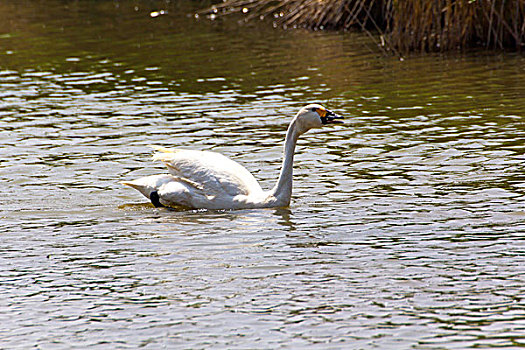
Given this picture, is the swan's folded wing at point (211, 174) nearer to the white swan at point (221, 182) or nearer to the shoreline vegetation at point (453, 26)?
the white swan at point (221, 182)

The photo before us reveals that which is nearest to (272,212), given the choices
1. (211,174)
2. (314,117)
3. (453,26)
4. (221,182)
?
(221,182)

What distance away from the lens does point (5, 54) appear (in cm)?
2484

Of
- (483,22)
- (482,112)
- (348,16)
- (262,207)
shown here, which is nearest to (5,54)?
(348,16)

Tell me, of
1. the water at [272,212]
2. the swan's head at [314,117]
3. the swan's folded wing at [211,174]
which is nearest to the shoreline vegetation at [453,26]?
the water at [272,212]

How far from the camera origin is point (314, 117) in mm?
11781

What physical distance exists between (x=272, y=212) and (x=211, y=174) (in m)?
0.87

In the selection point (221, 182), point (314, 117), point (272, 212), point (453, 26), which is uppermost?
point (453, 26)

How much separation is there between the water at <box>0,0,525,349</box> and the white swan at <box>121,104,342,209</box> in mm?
194

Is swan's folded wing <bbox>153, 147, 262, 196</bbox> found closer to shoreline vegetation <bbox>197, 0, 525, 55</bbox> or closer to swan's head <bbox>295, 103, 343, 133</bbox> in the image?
swan's head <bbox>295, 103, 343, 133</bbox>

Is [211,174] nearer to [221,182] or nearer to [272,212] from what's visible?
[221,182]

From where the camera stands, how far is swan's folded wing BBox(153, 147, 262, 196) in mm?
11820

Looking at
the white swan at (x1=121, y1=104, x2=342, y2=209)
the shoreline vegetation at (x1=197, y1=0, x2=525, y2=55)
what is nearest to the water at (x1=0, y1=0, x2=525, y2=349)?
the white swan at (x1=121, y1=104, x2=342, y2=209)

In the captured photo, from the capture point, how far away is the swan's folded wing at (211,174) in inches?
465

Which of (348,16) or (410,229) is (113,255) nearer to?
(410,229)
